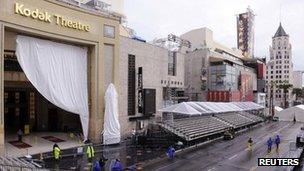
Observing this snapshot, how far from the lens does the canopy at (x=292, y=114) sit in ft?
312

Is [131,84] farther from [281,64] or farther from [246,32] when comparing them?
[281,64]

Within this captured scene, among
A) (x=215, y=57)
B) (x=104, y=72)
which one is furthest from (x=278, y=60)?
(x=104, y=72)

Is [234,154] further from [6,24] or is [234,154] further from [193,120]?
[6,24]

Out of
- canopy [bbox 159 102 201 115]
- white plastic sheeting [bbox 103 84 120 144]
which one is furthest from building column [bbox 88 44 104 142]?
canopy [bbox 159 102 201 115]

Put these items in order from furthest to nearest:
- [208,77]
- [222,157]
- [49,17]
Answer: [208,77]
[49,17]
[222,157]

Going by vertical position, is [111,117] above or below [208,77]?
below

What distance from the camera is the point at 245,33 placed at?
119688 mm

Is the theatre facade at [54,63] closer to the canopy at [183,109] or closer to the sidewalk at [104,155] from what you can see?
the sidewalk at [104,155]

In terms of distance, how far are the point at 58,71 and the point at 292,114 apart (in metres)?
73.1

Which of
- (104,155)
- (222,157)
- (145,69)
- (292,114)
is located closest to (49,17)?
(104,155)

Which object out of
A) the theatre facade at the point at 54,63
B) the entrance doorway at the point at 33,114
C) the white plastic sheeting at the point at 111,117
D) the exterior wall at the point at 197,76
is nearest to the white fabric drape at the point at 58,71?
the theatre facade at the point at 54,63

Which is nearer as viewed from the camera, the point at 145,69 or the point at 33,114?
the point at 33,114

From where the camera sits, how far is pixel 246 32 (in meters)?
119

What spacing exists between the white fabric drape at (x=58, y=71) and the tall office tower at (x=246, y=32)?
8463 cm
